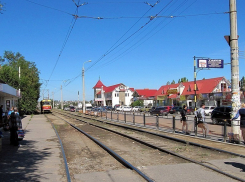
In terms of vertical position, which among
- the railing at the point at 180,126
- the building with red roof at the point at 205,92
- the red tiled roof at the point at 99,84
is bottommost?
the railing at the point at 180,126

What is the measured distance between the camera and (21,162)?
8570 millimetres

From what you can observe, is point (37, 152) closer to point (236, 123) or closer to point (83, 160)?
point (83, 160)

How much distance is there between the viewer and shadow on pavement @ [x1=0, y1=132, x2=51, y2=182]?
6.77 meters

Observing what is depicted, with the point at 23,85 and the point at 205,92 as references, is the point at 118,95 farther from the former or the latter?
the point at 23,85

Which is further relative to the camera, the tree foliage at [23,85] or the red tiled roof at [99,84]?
the red tiled roof at [99,84]

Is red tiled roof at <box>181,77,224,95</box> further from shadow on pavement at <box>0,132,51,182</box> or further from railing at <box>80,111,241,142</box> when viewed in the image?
shadow on pavement at <box>0,132,51,182</box>

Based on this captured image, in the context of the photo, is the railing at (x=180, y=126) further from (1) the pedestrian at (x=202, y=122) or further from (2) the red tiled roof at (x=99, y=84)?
(2) the red tiled roof at (x=99, y=84)

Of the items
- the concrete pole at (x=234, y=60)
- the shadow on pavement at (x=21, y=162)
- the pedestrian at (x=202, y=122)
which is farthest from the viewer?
the pedestrian at (x=202, y=122)

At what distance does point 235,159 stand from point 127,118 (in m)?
18.1

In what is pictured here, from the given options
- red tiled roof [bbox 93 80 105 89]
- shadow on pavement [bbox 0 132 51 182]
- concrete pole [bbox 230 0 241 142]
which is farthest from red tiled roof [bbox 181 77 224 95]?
red tiled roof [bbox 93 80 105 89]

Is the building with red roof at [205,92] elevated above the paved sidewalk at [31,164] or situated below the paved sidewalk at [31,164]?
above

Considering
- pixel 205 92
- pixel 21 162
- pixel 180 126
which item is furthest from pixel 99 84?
pixel 21 162

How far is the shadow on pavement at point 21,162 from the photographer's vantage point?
6766 mm

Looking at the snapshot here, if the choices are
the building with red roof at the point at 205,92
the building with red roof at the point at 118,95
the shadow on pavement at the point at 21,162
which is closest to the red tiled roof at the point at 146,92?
the building with red roof at the point at 118,95
